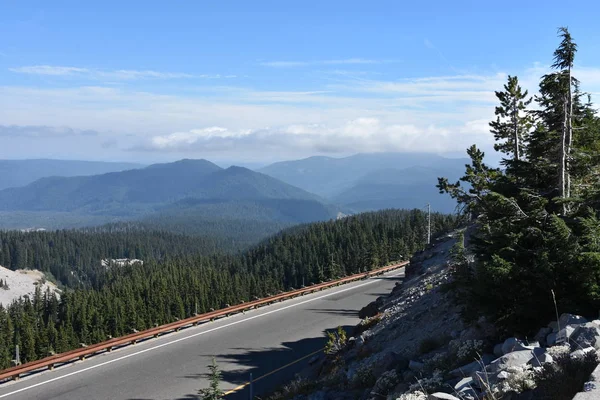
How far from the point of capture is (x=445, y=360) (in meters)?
10.6

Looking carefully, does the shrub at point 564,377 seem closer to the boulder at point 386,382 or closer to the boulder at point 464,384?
the boulder at point 464,384

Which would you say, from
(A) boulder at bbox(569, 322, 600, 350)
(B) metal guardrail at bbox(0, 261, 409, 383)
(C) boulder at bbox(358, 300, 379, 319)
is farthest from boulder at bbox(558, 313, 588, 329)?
(B) metal guardrail at bbox(0, 261, 409, 383)

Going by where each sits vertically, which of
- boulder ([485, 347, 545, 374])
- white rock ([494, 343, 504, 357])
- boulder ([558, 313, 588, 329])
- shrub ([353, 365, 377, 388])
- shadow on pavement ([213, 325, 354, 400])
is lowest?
shadow on pavement ([213, 325, 354, 400])

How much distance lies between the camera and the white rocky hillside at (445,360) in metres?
6.59

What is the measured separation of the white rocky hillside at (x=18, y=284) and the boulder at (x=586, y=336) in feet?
472

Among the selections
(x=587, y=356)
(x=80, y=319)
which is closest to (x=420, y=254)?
(x=587, y=356)

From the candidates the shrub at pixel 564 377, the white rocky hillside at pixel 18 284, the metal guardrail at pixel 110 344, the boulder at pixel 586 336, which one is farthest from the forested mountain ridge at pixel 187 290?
A: the shrub at pixel 564 377

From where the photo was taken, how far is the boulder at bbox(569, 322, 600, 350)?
7738mm

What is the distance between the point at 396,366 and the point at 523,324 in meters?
3.02

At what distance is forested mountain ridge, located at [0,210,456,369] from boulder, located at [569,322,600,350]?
45.6 m

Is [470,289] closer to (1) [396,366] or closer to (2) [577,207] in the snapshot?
(1) [396,366]

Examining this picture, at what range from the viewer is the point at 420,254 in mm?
35406

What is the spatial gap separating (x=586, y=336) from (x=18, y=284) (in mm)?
162749

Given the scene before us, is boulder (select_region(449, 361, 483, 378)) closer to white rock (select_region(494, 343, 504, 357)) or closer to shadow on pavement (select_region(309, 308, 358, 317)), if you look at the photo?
white rock (select_region(494, 343, 504, 357))
